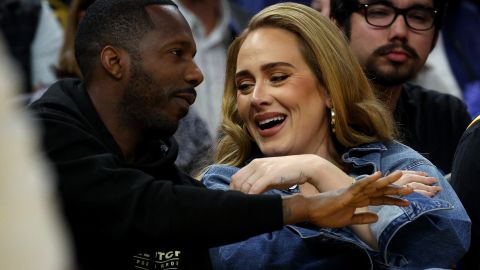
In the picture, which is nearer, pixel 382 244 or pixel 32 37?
pixel 382 244

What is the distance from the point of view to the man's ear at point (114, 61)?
280 centimetres

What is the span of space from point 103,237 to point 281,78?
1351 millimetres

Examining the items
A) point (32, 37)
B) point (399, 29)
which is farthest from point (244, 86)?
point (32, 37)

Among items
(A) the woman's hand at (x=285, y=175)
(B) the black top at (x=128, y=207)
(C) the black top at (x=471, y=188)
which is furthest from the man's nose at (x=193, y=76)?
(C) the black top at (x=471, y=188)

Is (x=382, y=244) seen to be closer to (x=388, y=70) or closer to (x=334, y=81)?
(x=334, y=81)

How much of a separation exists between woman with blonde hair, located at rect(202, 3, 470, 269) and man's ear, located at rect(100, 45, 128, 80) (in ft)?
1.85

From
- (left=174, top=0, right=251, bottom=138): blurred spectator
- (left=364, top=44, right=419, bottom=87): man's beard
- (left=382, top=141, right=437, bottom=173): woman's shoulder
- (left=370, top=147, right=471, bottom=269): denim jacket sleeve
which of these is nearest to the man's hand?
(left=370, top=147, right=471, bottom=269): denim jacket sleeve

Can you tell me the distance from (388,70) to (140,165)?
6.59 ft

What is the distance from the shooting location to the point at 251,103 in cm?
347

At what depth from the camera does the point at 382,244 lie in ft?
9.54

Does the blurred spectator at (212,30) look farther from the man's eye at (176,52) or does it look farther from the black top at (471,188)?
the man's eye at (176,52)

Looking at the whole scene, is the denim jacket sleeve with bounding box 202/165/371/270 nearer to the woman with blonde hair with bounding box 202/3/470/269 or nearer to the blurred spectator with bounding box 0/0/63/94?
the woman with blonde hair with bounding box 202/3/470/269

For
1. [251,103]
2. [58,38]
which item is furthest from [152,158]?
[58,38]

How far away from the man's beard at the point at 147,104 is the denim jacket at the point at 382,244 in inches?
19.9
